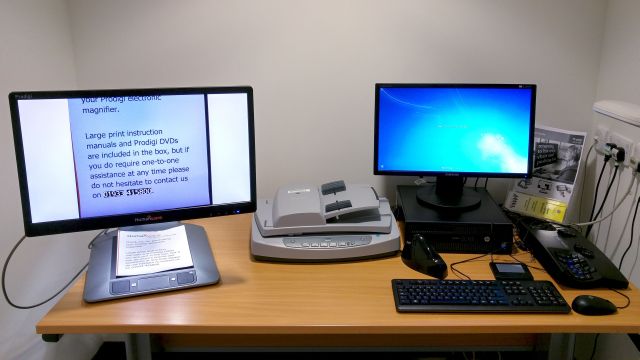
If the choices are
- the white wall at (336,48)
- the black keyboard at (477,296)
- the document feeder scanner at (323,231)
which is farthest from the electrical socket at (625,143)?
the document feeder scanner at (323,231)

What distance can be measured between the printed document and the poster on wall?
113 cm

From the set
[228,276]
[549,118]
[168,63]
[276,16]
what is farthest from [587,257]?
[168,63]

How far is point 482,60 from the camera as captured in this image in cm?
197

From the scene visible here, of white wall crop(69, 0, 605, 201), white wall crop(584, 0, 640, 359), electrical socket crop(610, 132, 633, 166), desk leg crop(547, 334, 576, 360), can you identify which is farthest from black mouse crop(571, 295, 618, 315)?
Result: white wall crop(69, 0, 605, 201)

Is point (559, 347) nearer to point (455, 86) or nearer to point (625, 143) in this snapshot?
point (625, 143)

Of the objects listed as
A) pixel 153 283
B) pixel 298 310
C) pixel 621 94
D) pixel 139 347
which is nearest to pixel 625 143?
pixel 621 94

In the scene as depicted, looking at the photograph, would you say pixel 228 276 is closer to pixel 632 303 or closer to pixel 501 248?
pixel 501 248

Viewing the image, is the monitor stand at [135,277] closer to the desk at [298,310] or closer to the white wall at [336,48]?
the desk at [298,310]

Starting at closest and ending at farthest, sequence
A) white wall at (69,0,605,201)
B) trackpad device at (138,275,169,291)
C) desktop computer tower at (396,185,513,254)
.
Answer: trackpad device at (138,275,169,291) → desktop computer tower at (396,185,513,254) → white wall at (69,0,605,201)

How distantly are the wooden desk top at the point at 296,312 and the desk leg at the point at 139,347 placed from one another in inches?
9.8

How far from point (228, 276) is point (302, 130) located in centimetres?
71

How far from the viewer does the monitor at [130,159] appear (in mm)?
1363

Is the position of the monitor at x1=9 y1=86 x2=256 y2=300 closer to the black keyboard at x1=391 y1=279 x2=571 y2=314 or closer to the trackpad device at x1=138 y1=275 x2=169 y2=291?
the trackpad device at x1=138 y1=275 x2=169 y2=291

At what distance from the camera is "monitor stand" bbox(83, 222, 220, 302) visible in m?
1.41
